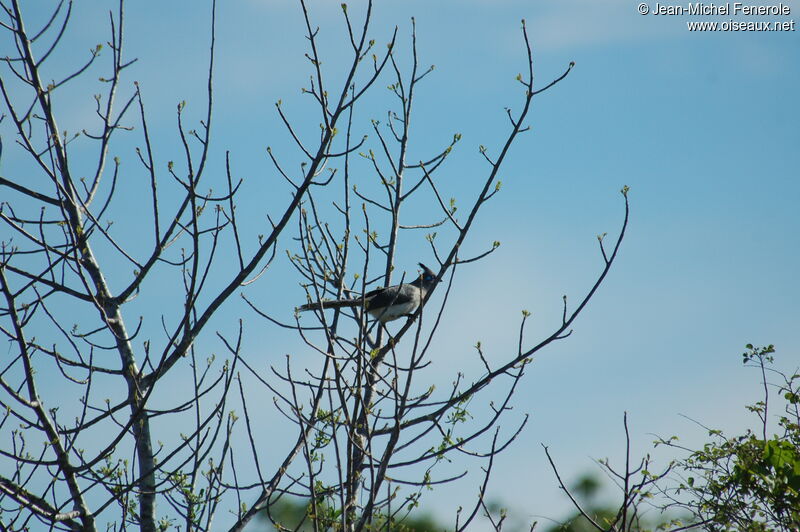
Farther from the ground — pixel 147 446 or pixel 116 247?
pixel 116 247

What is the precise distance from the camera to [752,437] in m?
5.80

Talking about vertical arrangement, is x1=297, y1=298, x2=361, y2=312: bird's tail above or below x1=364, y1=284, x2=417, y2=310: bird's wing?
below

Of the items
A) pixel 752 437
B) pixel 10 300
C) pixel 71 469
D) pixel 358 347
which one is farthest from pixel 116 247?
pixel 752 437

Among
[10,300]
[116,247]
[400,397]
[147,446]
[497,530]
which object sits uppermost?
[116,247]

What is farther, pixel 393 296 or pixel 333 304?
pixel 393 296

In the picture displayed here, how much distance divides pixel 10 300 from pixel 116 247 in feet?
3.99

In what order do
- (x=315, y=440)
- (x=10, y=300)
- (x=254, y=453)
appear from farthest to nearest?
(x=315, y=440)
(x=254, y=453)
(x=10, y=300)

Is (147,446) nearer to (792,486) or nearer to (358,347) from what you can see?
(358,347)

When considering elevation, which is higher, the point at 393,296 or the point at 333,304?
the point at 393,296

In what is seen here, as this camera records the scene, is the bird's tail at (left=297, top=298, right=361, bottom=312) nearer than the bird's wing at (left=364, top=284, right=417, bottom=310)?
Yes

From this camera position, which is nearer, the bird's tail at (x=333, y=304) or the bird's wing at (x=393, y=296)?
Answer: the bird's tail at (x=333, y=304)

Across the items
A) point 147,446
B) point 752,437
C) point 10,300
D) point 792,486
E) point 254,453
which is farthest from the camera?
point 752,437

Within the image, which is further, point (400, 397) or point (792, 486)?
point (792, 486)

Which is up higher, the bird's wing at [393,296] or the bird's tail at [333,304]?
the bird's wing at [393,296]
